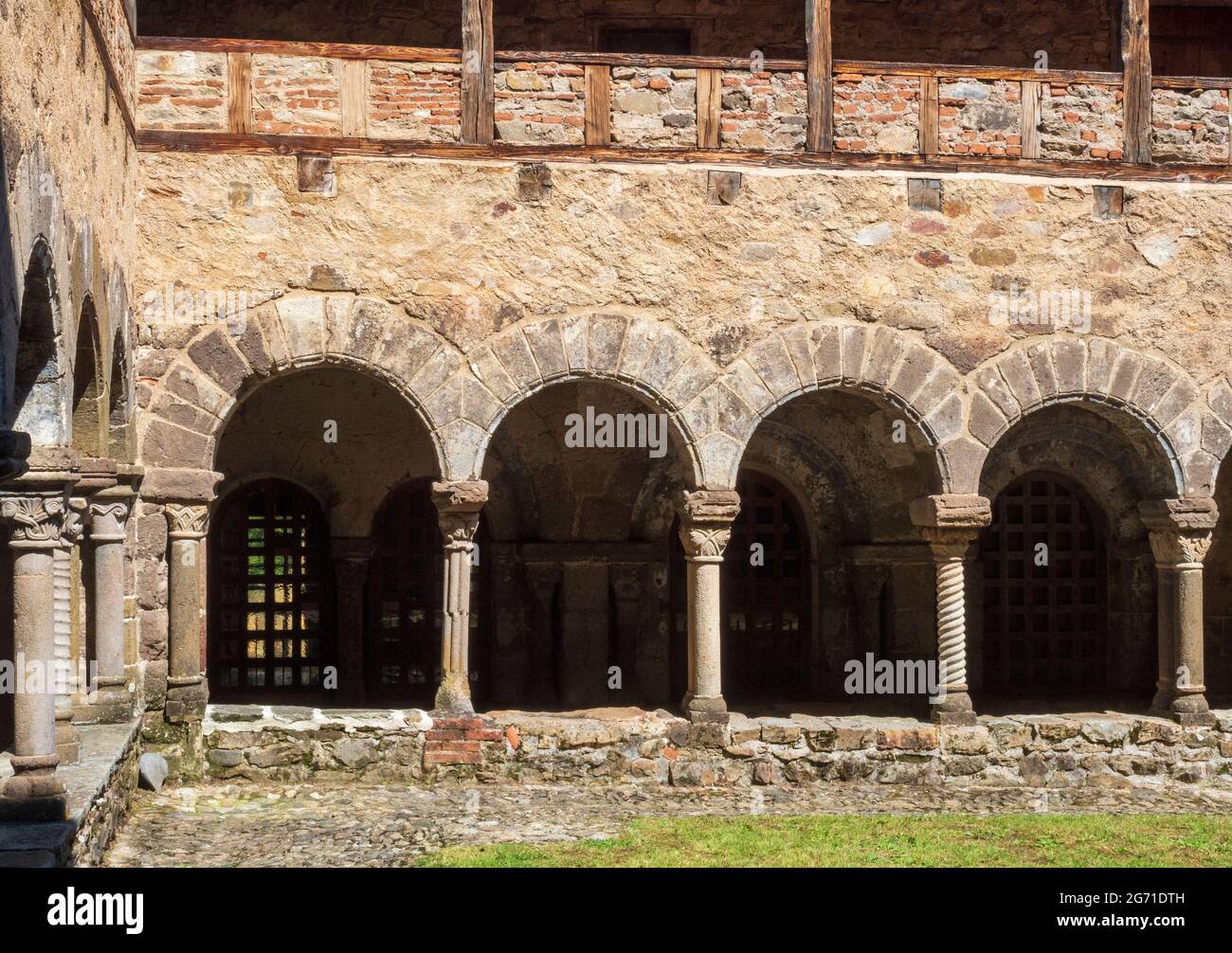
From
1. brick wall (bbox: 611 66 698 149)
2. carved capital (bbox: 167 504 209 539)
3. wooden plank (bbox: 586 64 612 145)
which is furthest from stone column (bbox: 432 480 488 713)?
brick wall (bbox: 611 66 698 149)

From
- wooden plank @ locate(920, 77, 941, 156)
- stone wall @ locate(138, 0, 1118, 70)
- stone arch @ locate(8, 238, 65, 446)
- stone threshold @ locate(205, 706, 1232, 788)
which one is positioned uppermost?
stone wall @ locate(138, 0, 1118, 70)

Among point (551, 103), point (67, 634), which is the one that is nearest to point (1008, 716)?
point (551, 103)

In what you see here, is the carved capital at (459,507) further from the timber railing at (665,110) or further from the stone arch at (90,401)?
the stone arch at (90,401)

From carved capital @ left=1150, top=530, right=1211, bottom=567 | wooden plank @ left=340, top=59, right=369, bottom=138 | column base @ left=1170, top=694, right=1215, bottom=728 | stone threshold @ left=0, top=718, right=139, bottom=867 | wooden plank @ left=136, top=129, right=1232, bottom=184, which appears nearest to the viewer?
stone threshold @ left=0, top=718, right=139, bottom=867

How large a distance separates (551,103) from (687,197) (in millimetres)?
1067

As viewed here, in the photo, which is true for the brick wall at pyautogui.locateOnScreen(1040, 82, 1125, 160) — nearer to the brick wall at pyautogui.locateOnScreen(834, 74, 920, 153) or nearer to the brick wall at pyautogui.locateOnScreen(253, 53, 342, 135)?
the brick wall at pyautogui.locateOnScreen(834, 74, 920, 153)

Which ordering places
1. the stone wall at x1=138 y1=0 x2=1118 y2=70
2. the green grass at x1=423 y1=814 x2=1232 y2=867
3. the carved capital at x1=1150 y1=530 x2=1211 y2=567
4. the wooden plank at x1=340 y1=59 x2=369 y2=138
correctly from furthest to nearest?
the stone wall at x1=138 y1=0 x2=1118 y2=70, the carved capital at x1=1150 y1=530 x2=1211 y2=567, the wooden plank at x1=340 y1=59 x2=369 y2=138, the green grass at x1=423 y1=814 x2=1232 y2=867

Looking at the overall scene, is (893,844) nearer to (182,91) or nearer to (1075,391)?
(1075,391)

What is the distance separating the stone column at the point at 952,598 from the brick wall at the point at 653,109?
2.95 m

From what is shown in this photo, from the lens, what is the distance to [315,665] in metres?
12.2

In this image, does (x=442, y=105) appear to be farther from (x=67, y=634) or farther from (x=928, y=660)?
(x=928, y=660)

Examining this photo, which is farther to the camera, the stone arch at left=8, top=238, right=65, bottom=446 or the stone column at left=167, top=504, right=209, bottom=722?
the stone column at left=167, top=504, right=209, bottom=722

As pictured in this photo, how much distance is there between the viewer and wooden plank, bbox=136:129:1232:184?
9.59 metres

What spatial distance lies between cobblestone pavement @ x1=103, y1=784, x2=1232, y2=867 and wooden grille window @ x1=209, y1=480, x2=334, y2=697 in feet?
9.01
